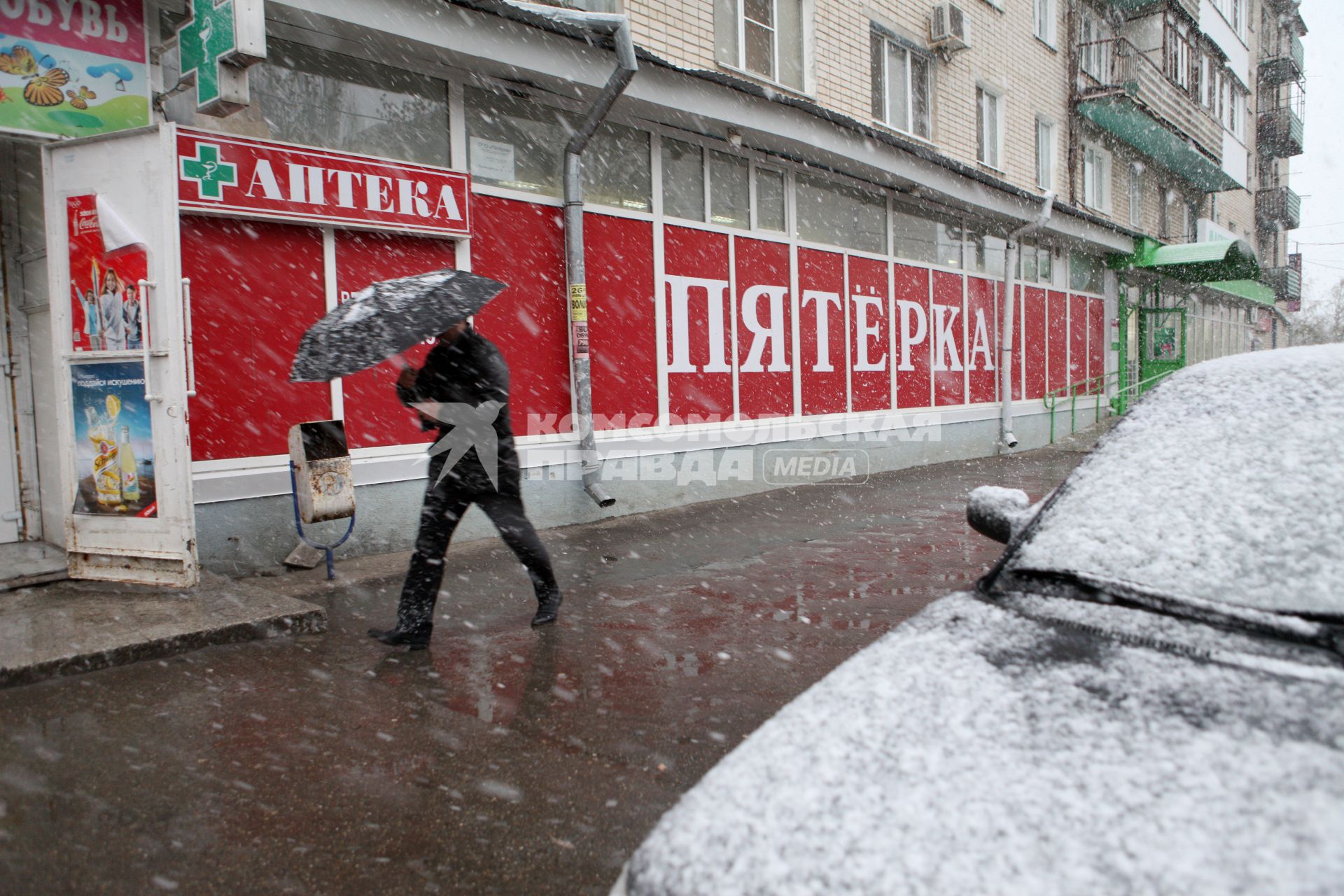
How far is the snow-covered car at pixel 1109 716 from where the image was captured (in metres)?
1.32

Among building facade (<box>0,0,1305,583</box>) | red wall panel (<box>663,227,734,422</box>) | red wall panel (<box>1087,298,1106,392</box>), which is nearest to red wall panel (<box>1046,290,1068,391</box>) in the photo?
building facade (<box>0,0,1305,583</box>)

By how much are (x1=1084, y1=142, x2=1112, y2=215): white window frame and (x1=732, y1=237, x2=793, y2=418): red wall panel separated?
38.6ft

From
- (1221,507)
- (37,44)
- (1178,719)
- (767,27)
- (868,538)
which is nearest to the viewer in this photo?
(1178,719)

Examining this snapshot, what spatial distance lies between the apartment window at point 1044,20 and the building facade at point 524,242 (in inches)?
18.0

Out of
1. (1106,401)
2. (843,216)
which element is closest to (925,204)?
(843,216)

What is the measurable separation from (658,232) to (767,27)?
12.9 feet

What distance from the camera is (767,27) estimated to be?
1136 cm

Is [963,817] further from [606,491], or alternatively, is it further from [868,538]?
[606,491]

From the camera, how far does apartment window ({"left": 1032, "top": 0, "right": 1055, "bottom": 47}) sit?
57.4 ft

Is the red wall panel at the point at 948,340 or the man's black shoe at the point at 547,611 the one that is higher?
the red wall panel at the point at 948,340

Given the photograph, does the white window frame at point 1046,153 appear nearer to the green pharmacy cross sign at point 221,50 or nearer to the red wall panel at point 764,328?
the red wall panel at point 764,328

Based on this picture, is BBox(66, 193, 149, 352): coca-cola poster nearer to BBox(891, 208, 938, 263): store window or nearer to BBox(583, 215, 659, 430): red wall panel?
BBox(583, 215, 659, 430): red wall panel

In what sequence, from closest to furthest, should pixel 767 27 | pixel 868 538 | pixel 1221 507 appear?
pixel 1221 507 < pixel 868 538 < pixel 767 27

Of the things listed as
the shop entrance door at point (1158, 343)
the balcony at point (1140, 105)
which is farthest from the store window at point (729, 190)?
the shop entrance door at point (1158, 343)
